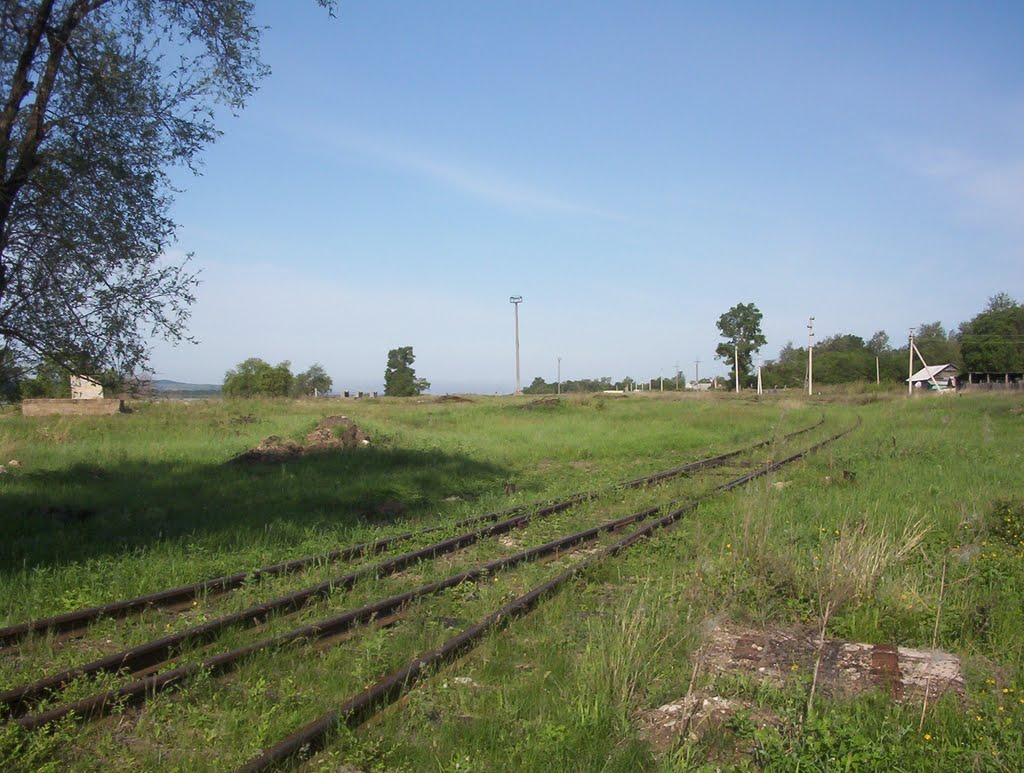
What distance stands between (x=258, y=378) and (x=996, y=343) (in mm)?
88083

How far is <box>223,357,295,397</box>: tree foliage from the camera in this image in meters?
75.7

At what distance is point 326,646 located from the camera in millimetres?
5723

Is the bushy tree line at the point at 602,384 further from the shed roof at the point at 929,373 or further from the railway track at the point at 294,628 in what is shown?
the railway track at the point at 294,628

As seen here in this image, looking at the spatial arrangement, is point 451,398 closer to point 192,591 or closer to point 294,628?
point 192,591

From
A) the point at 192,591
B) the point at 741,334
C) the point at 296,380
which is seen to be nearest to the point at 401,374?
the point at 296,380

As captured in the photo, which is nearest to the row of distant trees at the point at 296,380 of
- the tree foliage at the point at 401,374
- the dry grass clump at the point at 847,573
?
the tree foliage at the point at 401,374

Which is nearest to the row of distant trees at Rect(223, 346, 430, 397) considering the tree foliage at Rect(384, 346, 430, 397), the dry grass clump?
the tree foliage at Rect(384, 346, 430, 397)

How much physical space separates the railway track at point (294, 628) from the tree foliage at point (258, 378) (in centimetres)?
6940

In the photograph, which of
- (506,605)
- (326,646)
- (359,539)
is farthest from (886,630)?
(359,539)

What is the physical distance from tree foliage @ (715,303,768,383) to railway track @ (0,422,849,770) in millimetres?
92071

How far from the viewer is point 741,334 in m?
98.6

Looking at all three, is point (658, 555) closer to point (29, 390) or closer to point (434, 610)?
point (434, 610)

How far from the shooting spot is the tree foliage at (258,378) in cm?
7569

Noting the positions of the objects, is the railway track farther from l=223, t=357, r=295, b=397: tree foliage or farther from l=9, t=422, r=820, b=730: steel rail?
l=223, t=357, r=295, b=397: tree foliage
